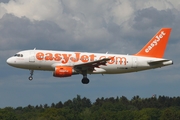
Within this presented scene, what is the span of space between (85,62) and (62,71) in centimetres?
452

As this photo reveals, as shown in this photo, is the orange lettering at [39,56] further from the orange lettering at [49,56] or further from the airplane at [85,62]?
the orange lettering at [49,56]

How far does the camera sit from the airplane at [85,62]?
91.9 metres

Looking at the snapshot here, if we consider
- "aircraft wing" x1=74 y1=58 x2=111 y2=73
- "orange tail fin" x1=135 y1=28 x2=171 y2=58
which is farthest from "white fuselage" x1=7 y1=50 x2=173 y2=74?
"orange tail fin" x1=135 y1=28 x2=171 y2=58

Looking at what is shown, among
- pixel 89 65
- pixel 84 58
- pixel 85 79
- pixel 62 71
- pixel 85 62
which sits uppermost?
pixel 84 58

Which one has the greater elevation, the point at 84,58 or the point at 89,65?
the point at 84,58

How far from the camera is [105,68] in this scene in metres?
95.7

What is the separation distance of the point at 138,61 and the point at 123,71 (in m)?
3.06

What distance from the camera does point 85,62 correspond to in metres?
94.1

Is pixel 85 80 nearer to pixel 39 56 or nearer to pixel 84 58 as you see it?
pixel 84 58

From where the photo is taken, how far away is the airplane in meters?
91.9

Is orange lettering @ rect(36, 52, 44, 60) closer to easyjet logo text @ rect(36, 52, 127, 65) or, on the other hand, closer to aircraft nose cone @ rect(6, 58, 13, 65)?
easyjet logo text @ rect(36, 52, 127, 65)

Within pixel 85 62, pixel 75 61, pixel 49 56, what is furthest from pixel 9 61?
pixel 85 62

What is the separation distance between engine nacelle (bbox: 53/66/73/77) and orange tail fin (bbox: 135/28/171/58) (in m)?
14.3

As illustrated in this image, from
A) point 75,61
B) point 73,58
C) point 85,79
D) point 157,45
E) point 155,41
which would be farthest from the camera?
point 155,41
